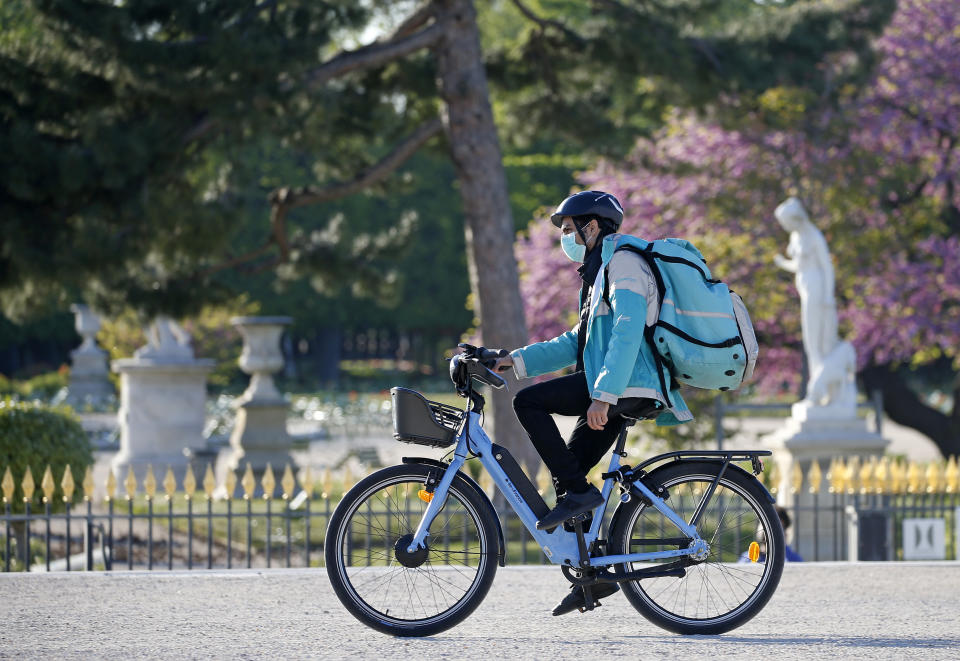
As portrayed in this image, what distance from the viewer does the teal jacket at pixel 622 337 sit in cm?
460

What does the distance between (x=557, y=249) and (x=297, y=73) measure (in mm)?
8928

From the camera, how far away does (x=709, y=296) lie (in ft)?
15.5

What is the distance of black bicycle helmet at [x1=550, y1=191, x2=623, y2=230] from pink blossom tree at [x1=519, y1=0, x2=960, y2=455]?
38.8ft

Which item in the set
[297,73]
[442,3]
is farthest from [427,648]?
[442,3]

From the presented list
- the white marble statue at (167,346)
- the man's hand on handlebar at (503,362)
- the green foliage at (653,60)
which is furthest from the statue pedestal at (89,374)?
the man's hand on handlebar at (503,362)

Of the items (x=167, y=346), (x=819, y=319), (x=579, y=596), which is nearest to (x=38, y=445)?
(x=579, y=596)

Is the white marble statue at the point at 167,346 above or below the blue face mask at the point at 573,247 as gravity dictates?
above

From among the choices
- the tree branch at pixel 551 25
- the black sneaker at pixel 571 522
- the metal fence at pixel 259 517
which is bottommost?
the metal fence at pixel 259 517

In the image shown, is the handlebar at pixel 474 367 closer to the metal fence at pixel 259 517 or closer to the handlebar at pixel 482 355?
the handlebar at pixel 482 355

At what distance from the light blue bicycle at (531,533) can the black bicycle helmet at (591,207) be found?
0.58m

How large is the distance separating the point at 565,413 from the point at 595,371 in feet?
0.60

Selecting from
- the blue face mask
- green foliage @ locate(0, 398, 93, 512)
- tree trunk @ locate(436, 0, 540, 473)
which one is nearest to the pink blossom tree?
tree trunk @ locate(436, 0, 540, 473)

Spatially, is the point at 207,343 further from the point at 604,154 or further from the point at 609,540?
the point at 609,540

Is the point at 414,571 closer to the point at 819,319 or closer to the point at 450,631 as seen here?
the point at 450,631
